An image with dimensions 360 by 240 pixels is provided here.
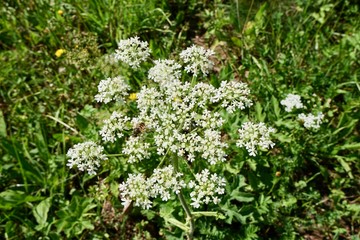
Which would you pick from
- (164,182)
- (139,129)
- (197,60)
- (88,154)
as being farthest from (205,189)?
(197,60)

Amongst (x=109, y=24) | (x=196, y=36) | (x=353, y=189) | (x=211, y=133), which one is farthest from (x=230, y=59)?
(x=211, y=133)

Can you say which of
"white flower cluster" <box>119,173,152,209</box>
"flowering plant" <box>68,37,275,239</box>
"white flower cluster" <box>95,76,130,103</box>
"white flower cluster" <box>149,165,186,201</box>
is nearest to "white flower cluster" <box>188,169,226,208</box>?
"flowering plant" <box>68,37,275,239</box>

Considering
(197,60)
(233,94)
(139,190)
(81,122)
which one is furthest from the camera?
(81,122)

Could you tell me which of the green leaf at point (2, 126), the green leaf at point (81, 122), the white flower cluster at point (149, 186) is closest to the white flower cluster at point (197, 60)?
the white flower cluster at point (149, 186)

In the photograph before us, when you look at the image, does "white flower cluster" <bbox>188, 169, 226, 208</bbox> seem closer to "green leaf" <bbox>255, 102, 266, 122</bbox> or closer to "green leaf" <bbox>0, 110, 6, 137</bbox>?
"green leaf" <bbox>255, 102, 266, 122</bbox>

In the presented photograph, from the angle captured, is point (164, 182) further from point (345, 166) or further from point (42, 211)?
point (345, 166)

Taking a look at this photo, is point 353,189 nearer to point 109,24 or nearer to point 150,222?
point 150,222

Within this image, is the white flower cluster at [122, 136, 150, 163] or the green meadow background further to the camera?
the green meadow background
